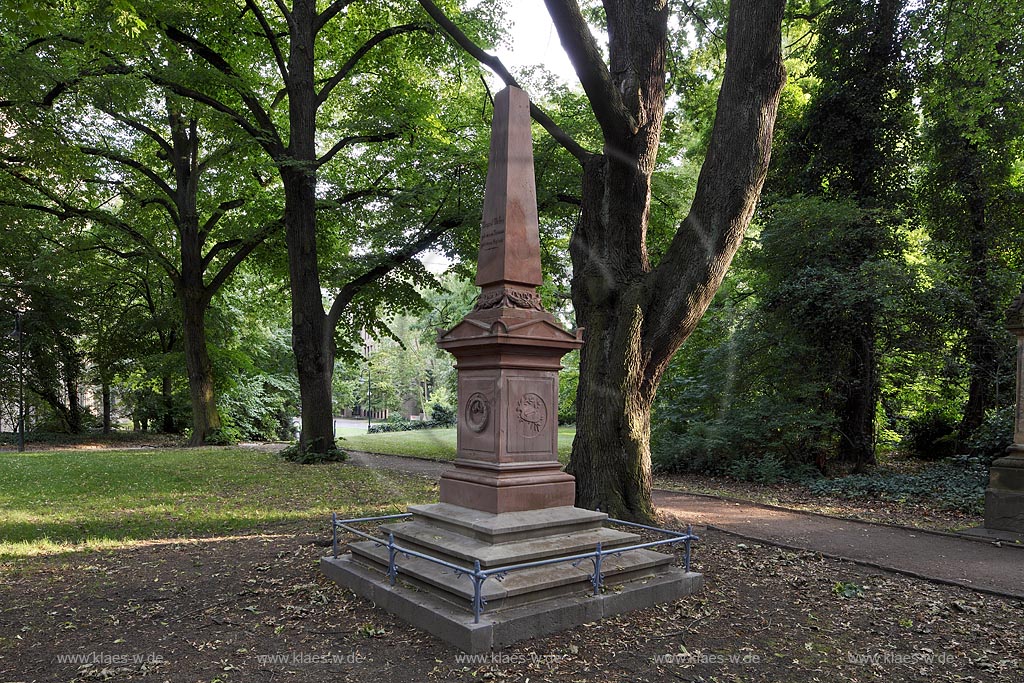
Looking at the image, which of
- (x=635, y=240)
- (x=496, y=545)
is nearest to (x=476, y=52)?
→ (x=635, y=240)

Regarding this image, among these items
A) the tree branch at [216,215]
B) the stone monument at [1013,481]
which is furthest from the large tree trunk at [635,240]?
the tree branch at [216,215]

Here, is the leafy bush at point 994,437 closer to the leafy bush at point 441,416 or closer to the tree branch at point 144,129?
the tree branch at point 144,129

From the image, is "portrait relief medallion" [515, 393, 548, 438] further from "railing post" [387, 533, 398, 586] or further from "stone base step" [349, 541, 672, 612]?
"railing post" [387, 533, 398, 586]

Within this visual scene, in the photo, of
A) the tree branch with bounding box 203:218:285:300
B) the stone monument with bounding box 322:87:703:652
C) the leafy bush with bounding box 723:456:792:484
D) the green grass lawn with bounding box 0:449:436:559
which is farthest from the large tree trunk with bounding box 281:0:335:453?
the stone monument with bounding box 322:87:703:652

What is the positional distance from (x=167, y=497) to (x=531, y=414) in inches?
Result: 291

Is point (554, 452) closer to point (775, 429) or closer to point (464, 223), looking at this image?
point (775, 429)

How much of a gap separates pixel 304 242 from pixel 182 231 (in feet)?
21.8

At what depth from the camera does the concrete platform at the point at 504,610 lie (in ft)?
15.6

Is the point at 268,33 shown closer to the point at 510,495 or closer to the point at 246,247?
the point at 246,247

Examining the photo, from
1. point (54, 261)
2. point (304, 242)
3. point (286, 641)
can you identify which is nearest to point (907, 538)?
point (286, 641)

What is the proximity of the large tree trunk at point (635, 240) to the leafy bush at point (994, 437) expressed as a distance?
8.27 metres

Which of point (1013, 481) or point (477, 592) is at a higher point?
point (1013, 481)

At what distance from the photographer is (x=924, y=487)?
12219 millimetres

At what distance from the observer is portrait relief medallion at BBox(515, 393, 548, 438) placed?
20.5 ft
